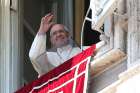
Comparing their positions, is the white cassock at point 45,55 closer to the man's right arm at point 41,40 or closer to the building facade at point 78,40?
the man's right arm at point 41,40

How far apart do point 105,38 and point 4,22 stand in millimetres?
1967

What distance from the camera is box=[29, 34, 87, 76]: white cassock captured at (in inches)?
290

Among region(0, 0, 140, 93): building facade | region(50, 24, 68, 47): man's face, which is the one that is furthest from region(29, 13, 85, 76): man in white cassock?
region(0, 0, 140, 93): building facade

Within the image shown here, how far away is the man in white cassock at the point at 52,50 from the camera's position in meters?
7.36

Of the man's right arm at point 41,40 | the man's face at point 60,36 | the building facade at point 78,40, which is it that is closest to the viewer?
the building facade at point 78,40

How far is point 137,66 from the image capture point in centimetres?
595

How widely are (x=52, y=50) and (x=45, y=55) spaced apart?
0.48 ft

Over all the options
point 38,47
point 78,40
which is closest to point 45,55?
point 38,47

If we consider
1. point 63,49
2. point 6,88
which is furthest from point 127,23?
point 6,88

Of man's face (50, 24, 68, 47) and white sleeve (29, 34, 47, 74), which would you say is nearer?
white sleeve (29, 34, 47, 74)

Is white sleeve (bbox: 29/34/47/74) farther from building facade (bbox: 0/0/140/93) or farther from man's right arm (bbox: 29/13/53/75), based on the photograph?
building facade (bbox: 0/0/140/93)

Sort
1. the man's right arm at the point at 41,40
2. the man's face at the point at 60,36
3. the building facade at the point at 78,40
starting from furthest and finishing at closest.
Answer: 1. the man's face at the point at 60,36
2. the man's right arm at the point at 41,40
3. the building facade at the point at 78,40

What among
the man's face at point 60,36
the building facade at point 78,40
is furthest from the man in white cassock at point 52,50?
the building facade at point 78,40

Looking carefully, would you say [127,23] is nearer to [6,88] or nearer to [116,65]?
[116,65]
